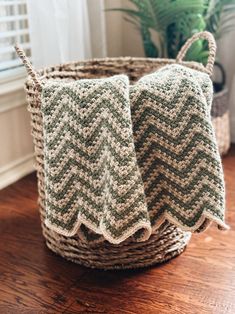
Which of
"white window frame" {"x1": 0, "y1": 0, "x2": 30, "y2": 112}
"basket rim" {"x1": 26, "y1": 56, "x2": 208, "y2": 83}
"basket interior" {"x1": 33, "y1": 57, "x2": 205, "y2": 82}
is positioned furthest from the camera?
"white window frame" {"x1": 0, "y1": 0, "x2": 30, "y2": 112}

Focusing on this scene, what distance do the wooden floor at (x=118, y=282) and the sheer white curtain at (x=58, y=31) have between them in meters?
0.64

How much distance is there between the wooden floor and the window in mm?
652

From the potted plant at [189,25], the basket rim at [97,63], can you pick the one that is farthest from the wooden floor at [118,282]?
the potted plant at [189,25]

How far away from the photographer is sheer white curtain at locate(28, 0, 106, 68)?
4.99 ft

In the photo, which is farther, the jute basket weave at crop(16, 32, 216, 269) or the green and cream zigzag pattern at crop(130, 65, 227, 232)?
the jute basket weave at crop(16, 32, 216, 269)

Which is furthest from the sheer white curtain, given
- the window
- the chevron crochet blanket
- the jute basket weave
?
the chevron crochet blanket

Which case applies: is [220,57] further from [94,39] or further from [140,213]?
[140,213]

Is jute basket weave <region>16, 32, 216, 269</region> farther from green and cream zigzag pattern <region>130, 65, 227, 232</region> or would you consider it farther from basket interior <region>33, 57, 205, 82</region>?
basket interior <region>33, 57, 205, 82</region>

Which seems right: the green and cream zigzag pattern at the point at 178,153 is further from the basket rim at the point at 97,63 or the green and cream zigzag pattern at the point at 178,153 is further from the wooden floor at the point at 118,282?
the basket rim at the point at 97,63

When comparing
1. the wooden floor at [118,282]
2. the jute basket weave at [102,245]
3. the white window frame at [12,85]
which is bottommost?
the wooden floor at [118,282]

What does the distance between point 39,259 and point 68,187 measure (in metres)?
0.29

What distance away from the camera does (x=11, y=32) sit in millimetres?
1637

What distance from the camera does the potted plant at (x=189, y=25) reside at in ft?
5.38

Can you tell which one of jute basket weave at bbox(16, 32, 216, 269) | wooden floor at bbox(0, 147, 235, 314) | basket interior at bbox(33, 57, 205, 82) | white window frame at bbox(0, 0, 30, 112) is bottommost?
wooden floor at bbox(0, 147, 235, 314)
